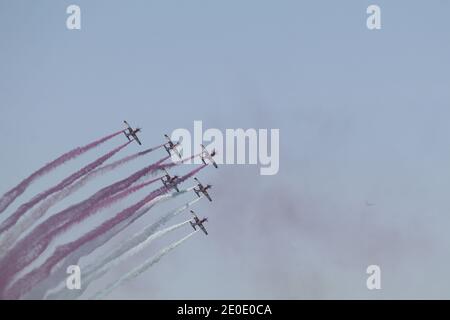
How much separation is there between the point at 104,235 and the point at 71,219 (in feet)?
5.48

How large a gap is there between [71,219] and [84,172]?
284 cm

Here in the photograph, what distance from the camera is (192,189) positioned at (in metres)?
79.1
